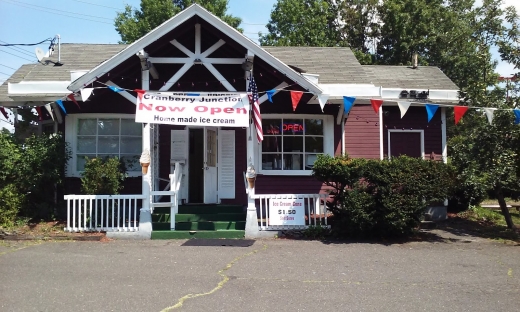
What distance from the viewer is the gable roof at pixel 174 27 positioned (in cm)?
1030

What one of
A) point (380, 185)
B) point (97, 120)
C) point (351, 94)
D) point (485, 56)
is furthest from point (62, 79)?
point (485, 56)

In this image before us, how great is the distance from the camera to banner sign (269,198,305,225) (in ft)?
35.1

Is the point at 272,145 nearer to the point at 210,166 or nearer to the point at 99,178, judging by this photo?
the point at 210,166

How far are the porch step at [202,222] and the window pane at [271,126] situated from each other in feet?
7.40

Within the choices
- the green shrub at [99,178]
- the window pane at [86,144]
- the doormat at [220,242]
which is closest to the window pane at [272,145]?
the doormat at [220,242]

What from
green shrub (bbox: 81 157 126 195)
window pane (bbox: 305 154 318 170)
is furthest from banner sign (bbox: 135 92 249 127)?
→ window pane (bbox: 305 154 318 170)

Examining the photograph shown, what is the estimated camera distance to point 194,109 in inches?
410

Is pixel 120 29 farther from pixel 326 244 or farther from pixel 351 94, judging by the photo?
pixel 326 244

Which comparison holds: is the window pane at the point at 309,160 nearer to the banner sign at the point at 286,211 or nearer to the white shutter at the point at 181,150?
the banner sign at the point at 286,211

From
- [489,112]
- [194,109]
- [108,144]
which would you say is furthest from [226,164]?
[489,112]

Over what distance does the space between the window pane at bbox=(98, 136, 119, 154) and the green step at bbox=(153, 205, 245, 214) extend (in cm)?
222

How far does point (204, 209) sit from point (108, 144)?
3.29 m

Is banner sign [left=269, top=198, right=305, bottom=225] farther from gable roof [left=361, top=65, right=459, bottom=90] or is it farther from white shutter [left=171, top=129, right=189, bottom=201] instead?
gable roof [left=361, top=65, right=459, bottom=90]

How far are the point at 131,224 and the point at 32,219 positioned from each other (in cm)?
258
